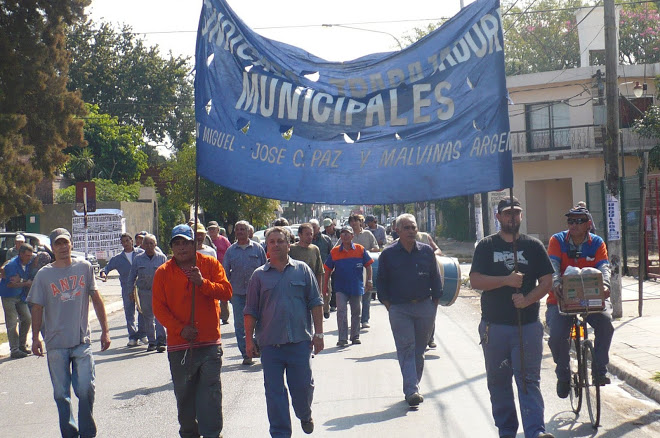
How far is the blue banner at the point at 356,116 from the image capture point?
6.99 m

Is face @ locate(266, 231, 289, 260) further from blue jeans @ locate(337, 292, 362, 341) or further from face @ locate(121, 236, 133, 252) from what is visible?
face @ locate(121, 236, 133, 252)

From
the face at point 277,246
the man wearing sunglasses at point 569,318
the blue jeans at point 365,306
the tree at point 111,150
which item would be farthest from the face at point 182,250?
the tree at point 111,150

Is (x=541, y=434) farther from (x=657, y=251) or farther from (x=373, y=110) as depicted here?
(x=657, y=251)

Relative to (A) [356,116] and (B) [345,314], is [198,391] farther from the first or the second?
(B) [345,314]

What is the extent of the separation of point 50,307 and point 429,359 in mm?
5604

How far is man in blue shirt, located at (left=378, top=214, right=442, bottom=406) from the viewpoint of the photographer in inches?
349

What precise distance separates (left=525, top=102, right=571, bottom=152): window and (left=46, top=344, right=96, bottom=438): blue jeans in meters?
34.3

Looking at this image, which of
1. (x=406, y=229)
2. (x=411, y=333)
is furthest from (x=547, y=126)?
(x=411, y=333)

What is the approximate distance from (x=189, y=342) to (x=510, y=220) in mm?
2554

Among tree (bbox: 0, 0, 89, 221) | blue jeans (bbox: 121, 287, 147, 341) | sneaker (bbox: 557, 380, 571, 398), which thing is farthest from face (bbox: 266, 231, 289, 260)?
tree (bbox: 0, 0, 89, 221)

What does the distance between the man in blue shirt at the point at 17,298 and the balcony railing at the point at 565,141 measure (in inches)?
1140

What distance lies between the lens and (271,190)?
7004 mm

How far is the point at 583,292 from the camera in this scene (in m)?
7.75

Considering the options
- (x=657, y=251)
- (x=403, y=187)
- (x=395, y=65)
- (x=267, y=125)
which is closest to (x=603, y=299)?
(x=403, y=187)
